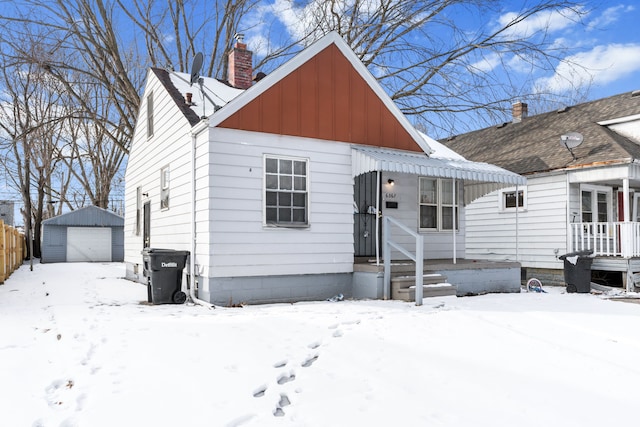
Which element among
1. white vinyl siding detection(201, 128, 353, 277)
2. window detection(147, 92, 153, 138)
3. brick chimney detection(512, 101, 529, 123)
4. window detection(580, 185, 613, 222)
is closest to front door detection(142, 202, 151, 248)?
window detection(147, 92, 153, 138)

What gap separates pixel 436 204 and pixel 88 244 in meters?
24.1

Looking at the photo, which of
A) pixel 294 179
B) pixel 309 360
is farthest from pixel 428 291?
pixel 309 360

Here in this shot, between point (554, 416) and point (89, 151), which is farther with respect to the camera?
point (89, 151)

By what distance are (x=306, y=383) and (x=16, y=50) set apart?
1955cm

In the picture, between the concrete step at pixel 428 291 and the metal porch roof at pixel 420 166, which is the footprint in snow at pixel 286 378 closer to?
the concrete step at pixel 428 291

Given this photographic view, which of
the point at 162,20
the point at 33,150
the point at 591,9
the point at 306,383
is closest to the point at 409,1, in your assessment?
the point at 591,9

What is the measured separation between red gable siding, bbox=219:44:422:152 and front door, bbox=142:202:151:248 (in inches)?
213

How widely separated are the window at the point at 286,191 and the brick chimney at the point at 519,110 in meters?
13.5

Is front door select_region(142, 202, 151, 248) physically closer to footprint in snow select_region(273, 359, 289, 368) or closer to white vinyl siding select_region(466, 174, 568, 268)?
footprint in snow select_region(273, 359, 289, 368)

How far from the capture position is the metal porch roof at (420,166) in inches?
366

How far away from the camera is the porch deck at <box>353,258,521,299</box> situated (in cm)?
938

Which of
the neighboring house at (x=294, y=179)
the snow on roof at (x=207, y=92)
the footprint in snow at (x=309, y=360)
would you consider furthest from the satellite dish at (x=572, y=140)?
the footprint in snow at (x=309, y=360)

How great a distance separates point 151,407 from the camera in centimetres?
367

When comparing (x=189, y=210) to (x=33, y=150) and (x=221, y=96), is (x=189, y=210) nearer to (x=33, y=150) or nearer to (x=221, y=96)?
(x=221, y=96)
